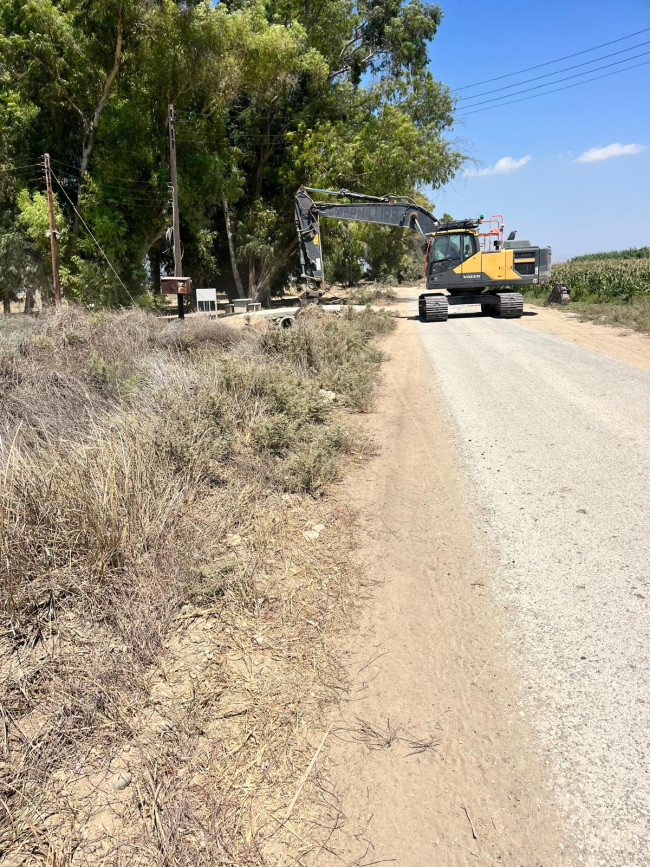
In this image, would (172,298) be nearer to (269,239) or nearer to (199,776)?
(269,239)

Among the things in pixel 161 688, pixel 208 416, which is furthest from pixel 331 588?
pixel 208 416

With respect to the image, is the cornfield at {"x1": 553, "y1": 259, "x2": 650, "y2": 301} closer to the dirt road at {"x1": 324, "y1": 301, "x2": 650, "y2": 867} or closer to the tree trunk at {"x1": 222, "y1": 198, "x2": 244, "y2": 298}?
the tree trunk at {"x1": 222, "y1": 198, "x2": 244, "y2": 298}

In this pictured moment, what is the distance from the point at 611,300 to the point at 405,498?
21.3 m

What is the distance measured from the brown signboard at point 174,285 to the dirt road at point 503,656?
15.8 m

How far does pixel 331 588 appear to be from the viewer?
3.79m

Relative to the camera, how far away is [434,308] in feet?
68.4

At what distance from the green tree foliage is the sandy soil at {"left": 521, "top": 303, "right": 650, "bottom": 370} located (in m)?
14.3

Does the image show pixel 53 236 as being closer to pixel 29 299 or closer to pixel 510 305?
pixel 29 299

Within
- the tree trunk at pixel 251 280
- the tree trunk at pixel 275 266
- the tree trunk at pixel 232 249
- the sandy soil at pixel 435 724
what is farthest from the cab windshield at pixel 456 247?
the sandy soil at pixel 435 724

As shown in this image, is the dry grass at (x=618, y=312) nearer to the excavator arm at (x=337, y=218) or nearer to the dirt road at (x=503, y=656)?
the excavator arm at (x=337, y=218)

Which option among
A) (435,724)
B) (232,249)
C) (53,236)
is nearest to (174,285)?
(53,236)

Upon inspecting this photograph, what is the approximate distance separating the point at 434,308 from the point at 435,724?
63.3 feet

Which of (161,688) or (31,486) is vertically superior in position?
(31,486)

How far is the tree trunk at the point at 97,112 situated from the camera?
2373 centimetres
